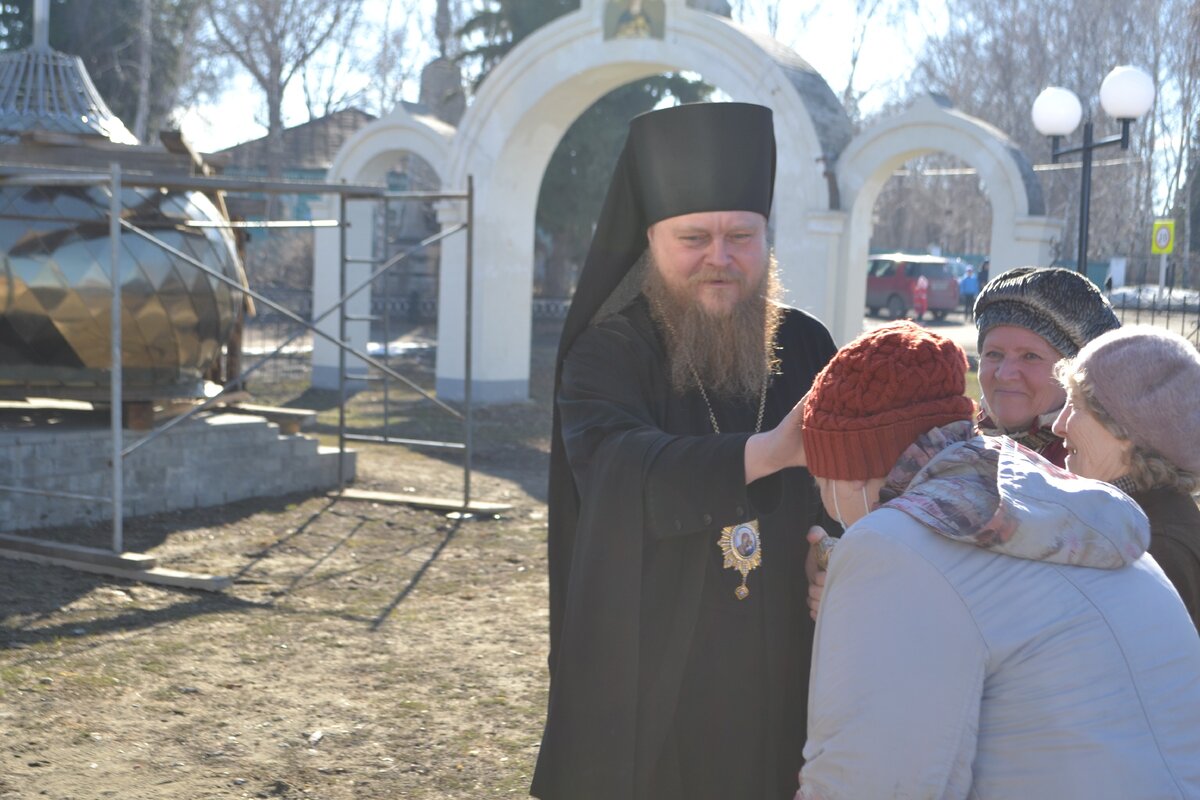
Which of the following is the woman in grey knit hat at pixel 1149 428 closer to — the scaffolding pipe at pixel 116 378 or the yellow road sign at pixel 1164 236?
the scaffolding pipe at pixel 116 378

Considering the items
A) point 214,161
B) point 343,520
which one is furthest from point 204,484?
point 214,161

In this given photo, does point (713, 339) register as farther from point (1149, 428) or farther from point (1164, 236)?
point (1164, 236)

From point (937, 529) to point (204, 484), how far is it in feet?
26.7

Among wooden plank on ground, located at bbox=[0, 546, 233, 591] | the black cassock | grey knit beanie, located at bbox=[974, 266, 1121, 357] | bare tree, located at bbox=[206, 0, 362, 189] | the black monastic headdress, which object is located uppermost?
bare tree, located at bbox=[206, 0, 362, 189]

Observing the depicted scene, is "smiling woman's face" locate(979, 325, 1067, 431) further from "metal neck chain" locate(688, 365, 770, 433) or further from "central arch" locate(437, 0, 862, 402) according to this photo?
"central arch" locate(437, 0, 862, 402)

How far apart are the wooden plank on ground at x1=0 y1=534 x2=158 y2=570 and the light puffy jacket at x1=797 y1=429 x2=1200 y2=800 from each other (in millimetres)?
6226

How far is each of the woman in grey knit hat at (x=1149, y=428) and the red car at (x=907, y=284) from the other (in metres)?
35.2

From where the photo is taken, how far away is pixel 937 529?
175 centimetres

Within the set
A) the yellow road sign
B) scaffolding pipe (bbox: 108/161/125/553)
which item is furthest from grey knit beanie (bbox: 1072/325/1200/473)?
the yellow road sign

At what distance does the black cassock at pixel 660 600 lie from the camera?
263 cm

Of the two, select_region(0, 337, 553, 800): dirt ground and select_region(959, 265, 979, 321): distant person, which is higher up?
select_region(959, 265, 979, 321): distant person

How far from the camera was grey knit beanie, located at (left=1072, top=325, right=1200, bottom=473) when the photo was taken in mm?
2371

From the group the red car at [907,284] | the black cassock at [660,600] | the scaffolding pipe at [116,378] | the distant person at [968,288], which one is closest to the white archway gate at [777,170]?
the scaffolding pipe at [116,378]

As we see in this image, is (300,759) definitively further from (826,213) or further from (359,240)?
(359,240)
